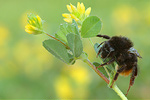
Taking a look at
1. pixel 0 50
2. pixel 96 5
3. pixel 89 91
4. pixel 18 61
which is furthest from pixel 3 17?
pixel 89 91

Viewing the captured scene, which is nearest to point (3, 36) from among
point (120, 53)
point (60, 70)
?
point (60, 70)

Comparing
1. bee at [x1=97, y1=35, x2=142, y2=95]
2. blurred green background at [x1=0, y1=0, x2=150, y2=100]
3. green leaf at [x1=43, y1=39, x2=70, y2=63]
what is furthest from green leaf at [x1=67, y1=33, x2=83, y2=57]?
blurred green background at [x1=0, y1=0, x2=150, y2=100]

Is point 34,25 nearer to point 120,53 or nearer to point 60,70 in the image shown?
point 120,53

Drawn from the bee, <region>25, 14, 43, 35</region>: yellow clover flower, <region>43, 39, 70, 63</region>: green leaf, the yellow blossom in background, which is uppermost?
<region>25, 14, 43, 35</region>: yellow clover flower

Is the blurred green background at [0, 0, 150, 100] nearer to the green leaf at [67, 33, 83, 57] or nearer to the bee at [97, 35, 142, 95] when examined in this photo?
the bee at [97, 35, 142, 95]

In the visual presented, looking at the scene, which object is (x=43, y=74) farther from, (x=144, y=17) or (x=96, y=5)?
(x=96, y=5)

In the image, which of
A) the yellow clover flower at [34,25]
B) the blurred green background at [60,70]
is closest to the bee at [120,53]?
the yellow clover flower at [34,25]

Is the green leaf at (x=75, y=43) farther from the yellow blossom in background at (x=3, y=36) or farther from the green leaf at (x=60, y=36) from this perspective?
the yellow blossom in background at (x=3, y=36)

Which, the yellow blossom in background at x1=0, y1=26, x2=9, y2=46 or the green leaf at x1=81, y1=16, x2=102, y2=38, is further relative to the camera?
the yellow blossom in background at x1=0, y1=26, x2=9, y2=46
